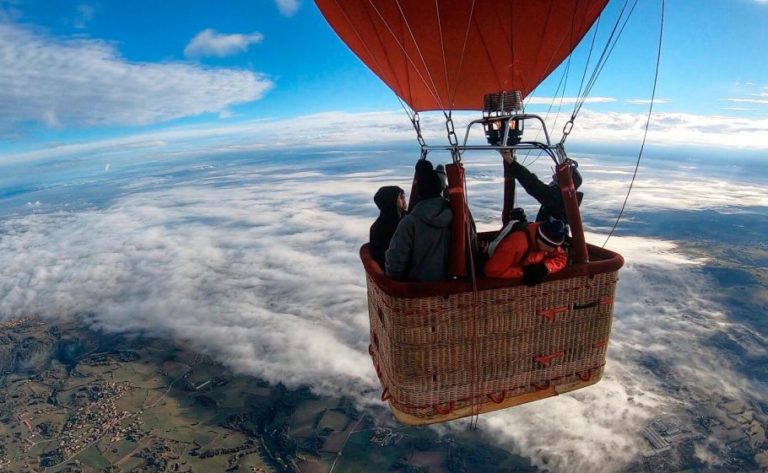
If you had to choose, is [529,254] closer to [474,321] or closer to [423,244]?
[474,321]

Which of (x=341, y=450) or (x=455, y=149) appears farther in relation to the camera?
(x=341, y=450)

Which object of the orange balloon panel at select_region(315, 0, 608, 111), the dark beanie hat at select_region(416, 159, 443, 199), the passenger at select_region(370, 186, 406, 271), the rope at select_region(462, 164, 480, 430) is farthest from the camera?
the orange balloon panel at select_region(315, 0, 608, 111)

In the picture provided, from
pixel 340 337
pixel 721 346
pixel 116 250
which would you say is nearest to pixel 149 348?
pixel 340 337

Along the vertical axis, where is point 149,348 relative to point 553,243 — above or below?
below

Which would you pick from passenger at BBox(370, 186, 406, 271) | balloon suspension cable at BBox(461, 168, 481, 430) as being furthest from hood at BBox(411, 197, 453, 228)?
passenger at BBox(370, 186, 406, 271)

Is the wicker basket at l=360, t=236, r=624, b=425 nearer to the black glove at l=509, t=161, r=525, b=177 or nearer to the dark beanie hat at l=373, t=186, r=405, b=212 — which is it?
the dark beanie hat at l=373, t=186, r=405, b=212

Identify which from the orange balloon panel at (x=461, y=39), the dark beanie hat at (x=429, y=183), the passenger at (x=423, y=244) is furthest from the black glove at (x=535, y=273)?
the orange balloon panel at (x=461, y=39)

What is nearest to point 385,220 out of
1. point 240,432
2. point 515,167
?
point 515,167

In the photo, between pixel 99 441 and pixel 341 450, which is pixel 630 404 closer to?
pixel 341 450
